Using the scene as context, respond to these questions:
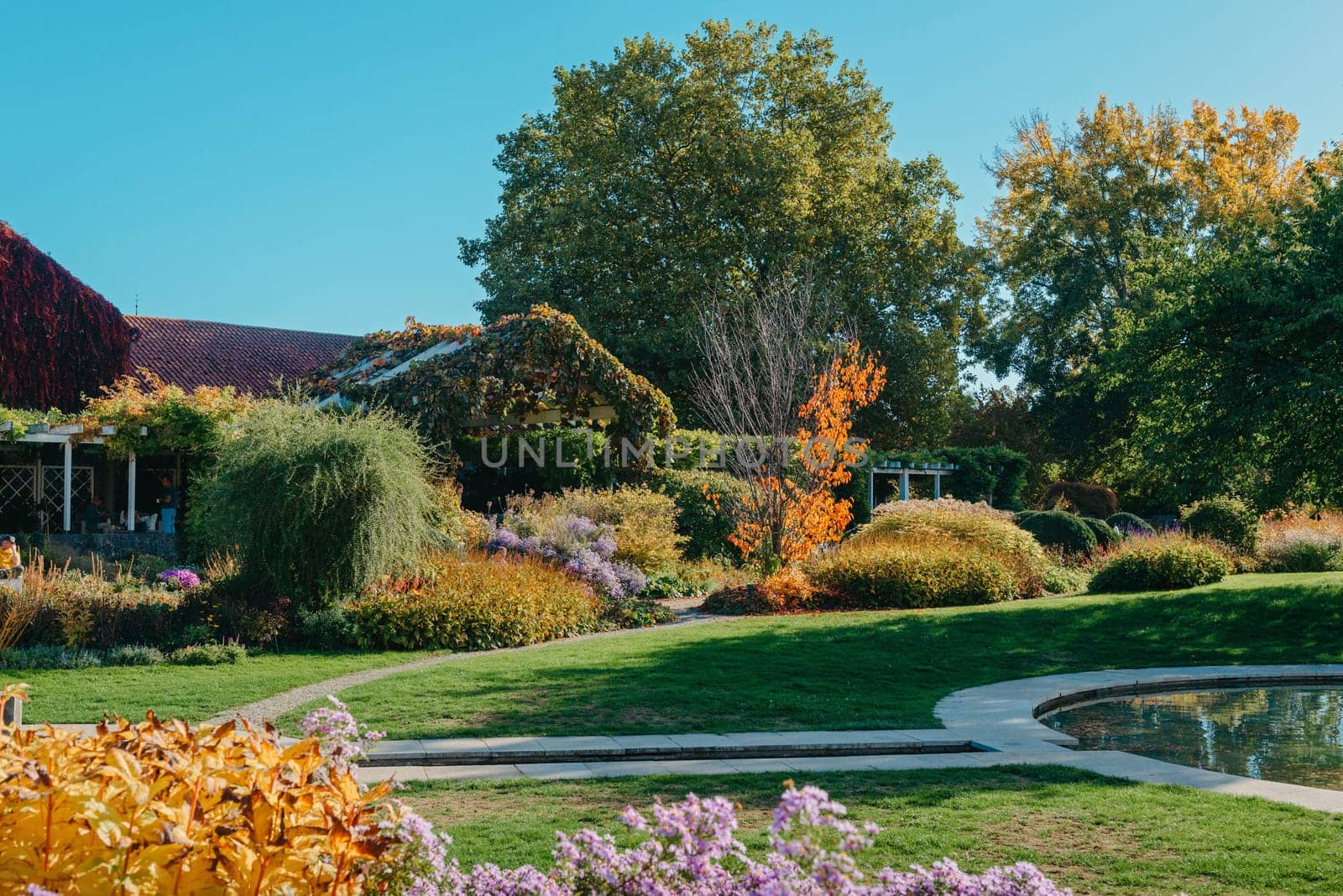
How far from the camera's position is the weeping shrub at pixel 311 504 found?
460 inches

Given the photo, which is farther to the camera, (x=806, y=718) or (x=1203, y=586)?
(x=1203, y=586)

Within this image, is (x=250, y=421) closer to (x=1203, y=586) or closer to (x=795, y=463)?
(x=795, y=463)

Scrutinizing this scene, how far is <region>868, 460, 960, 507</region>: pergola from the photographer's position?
25.3 m

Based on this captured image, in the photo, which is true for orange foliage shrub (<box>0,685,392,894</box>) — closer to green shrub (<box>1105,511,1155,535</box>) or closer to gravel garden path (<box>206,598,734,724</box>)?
gravel garden path (<box>206,598,734,724</box>)

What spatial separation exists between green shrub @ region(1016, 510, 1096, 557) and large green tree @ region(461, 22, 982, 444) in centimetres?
972

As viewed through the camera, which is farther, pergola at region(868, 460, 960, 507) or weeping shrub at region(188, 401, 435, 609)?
pergola at region(868, 460, 960, 507)

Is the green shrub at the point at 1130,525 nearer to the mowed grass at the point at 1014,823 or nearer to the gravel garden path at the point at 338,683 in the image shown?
the gravel garden path at the point at 338,683

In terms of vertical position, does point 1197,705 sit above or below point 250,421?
below

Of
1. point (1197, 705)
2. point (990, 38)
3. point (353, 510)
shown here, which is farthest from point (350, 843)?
point (990, 38)

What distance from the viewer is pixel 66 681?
920cm

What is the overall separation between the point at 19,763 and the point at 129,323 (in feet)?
94.4

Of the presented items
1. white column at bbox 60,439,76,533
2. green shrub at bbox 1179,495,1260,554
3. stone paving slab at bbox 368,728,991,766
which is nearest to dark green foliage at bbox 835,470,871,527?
green shrub at bbox 1179,495,1260,554

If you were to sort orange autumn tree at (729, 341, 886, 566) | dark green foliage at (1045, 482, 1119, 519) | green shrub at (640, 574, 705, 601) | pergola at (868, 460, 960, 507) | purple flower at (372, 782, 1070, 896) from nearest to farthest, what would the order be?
purple flower at (372, 782, 1070, 896) → green shrub at (640, 574, 705, 601) → orange autumn tree at (729, 341, 886, 566) → pergola at (868, 460, 960, 507) → dark green foliage at (1045, 482, 1119, 519)

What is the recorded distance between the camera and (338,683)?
9.41 m
